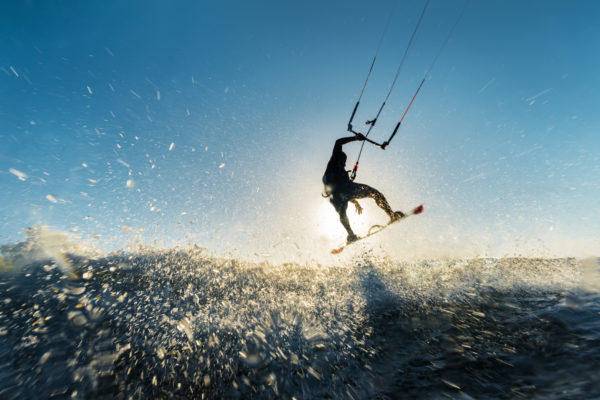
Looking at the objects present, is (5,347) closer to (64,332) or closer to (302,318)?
(64,332)

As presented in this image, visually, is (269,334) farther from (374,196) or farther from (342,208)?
(374,196)

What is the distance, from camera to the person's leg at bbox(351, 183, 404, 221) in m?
8.11

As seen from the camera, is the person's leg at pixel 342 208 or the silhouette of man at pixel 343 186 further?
the person's leg at pixel 342 208

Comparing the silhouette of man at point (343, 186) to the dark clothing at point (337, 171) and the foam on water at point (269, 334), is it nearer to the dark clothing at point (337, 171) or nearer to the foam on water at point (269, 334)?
the dark clothing at point (337, 171)

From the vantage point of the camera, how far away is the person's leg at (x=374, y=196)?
811 cm

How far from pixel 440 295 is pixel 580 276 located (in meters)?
4.72

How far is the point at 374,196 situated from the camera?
8.20 meters

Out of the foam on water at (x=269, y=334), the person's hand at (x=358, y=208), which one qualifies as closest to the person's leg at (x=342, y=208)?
the person's hand at (x=358, y=208)

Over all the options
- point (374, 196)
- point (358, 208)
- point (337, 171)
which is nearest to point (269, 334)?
point (337, 171)

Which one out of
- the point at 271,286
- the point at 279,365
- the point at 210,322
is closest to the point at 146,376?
the point at 210,322

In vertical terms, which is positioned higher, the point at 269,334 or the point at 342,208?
the point at 342,208

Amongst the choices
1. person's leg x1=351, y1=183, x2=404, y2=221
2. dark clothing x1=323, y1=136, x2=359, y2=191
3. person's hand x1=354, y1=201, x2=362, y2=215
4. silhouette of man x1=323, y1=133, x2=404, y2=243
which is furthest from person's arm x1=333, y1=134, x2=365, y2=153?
person's hand x1=354, y1=201, x2=362, y2=215

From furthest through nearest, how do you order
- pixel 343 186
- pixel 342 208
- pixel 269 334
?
pixel 342 208
pixel 343 186
pixel 269 334

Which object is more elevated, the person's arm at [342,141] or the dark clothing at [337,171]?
the person's arm at [342,141]
